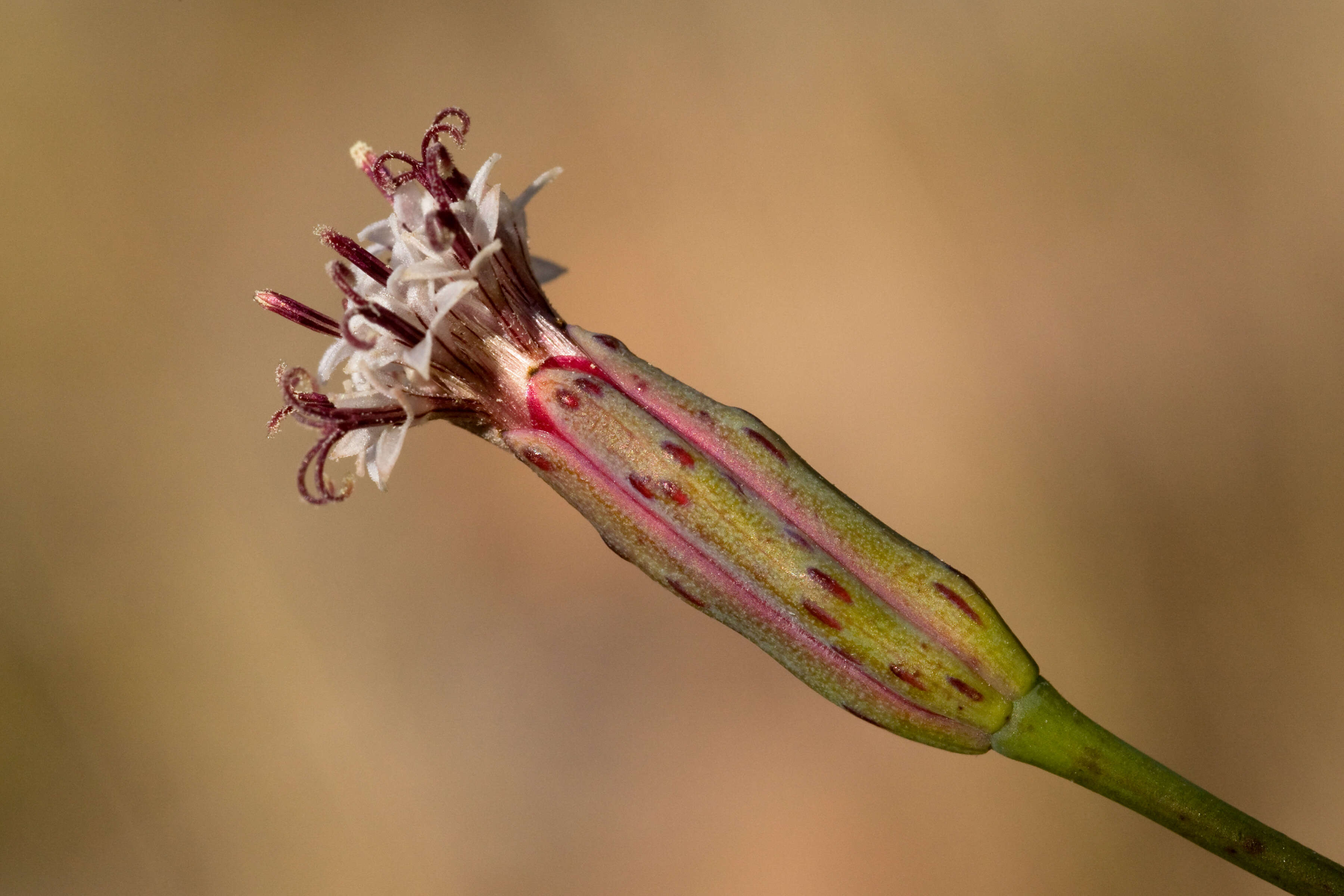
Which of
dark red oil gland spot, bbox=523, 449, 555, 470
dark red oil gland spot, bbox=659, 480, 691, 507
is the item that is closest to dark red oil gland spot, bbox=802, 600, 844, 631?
dark red oil gland spot, bbox=659, 480, 691, 507

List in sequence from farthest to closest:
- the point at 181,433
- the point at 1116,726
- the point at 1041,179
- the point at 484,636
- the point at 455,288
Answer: the point at 181,433, the point at 484,636, the point at 1041,179, the point at 1116,726, the point at 455,288

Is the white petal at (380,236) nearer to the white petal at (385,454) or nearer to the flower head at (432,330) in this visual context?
the flower head at (432,330)

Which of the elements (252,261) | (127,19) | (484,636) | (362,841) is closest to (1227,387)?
(484,636)

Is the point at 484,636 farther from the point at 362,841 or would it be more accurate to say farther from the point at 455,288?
the point at 455,288

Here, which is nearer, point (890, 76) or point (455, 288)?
point (455, 288)

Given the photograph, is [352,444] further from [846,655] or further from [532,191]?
[846,655]

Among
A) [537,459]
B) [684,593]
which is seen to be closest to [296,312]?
[537,459]
